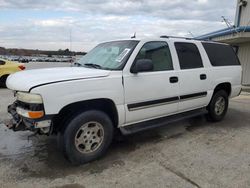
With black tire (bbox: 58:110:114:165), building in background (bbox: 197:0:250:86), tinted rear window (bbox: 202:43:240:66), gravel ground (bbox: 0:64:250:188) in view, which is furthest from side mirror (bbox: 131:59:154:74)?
building in background (bbox: 197:0:250:86)

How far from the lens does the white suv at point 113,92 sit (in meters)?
3.23

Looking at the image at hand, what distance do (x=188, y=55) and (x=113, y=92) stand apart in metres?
2.11

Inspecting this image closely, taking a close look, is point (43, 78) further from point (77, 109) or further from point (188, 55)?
point (188, 55)

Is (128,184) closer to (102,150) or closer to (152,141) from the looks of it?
(102,150)

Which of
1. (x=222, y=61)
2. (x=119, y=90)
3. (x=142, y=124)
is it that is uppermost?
(x=222, y=61)

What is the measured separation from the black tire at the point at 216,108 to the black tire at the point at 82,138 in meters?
2.94

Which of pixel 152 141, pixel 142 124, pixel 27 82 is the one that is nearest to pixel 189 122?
pixel 152 141

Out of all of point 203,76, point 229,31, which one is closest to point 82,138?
point 203,76

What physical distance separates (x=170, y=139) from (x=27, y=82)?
287 cm

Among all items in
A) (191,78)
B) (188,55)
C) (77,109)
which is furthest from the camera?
(188,55)

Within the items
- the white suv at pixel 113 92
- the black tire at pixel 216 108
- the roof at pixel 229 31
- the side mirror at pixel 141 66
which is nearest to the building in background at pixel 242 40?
the roof at pixel 229 31

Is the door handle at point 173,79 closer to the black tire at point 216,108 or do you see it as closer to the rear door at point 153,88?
the rear door at point 153,88

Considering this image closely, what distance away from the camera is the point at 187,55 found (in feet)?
16.2

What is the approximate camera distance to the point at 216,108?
5824 millimetres
